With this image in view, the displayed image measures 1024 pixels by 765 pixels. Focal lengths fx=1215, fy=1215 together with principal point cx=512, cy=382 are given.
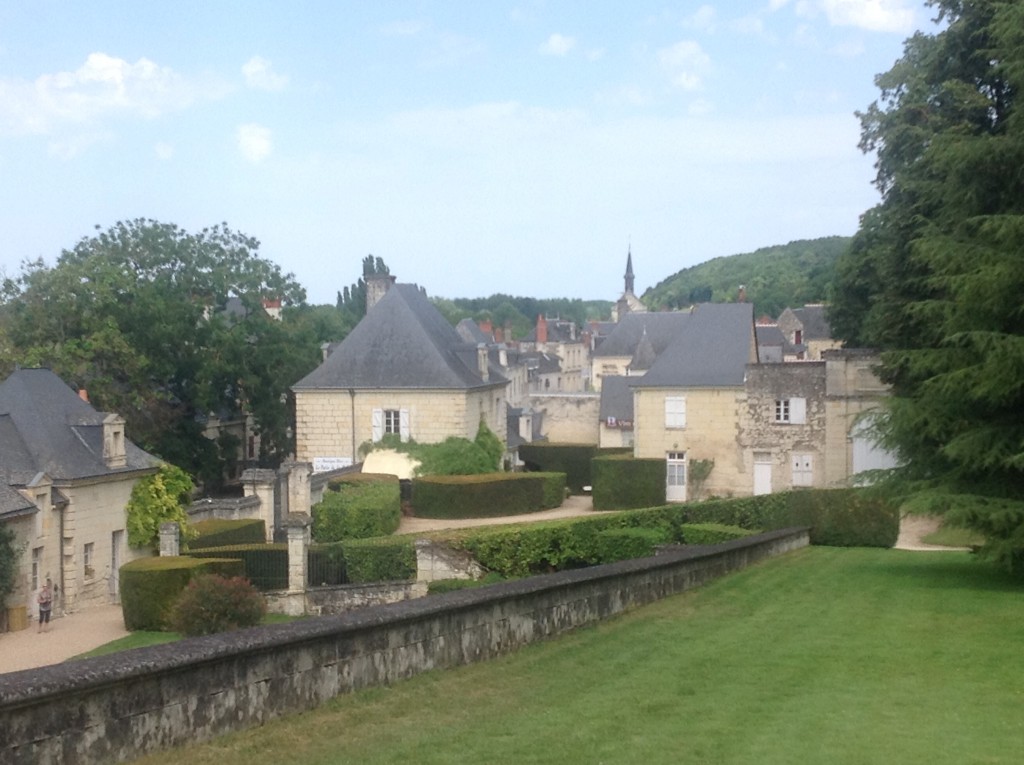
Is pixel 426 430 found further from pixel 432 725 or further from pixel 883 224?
pixel 432 725

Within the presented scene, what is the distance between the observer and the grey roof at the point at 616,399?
165ft

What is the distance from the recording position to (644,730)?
6.48m

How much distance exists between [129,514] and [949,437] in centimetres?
1632

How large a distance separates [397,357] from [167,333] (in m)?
6.96

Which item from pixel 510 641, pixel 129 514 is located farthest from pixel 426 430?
pixel 510 641

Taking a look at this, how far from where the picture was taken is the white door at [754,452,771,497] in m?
35.3

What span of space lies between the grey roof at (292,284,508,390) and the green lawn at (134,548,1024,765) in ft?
86.0

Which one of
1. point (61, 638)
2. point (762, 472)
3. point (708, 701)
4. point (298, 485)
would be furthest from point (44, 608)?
point (762, 472)

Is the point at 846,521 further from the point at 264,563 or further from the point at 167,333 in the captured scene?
the point at 167,333

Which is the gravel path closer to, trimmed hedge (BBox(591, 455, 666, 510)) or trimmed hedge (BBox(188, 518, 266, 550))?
trimmed hedge (BBox(188, 518, 266, 550))

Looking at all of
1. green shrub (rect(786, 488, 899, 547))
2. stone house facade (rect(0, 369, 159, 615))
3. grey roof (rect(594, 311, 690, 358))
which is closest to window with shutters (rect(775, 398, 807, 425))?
green shrub (rect(786, 488, 899, 547))

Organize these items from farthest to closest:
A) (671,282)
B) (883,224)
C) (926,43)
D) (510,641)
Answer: (671,282), (883,224), (926,43), (510,641)

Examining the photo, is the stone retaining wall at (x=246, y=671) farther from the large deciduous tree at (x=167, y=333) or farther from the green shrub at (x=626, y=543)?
the large deciduous tree at (x=167, y=333)

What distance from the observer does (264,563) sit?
76.9ft
